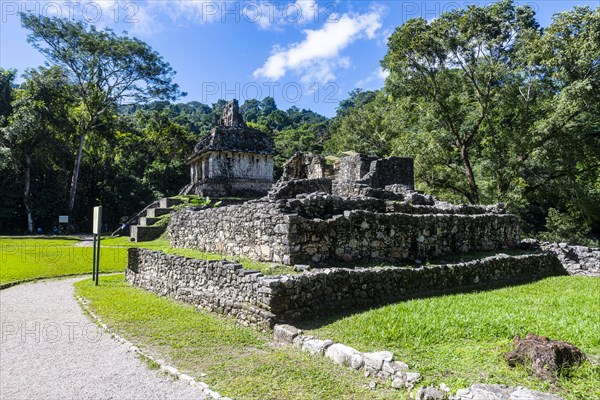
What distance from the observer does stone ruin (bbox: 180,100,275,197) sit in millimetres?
26406

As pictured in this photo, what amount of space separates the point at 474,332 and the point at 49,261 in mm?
16152

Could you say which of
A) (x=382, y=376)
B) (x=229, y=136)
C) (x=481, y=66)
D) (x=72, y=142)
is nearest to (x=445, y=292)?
(x=382, y=376)

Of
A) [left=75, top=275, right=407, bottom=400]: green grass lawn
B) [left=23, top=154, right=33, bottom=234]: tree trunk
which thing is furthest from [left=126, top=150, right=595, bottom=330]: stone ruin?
[left=23, top=154, right=33, bottom=234]: tree trunk

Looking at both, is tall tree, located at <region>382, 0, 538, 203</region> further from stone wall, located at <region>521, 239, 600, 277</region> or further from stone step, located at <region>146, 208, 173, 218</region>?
stone step, located at <region>146, 208, 173, 218</region>

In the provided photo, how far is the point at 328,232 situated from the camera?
830 cm

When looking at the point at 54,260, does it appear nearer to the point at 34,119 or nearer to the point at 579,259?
the point at 579,259

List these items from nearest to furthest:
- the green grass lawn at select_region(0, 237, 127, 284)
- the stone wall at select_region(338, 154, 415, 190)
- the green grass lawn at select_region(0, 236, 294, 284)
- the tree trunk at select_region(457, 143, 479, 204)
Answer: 1. the green grass lawn at select_region(0, 236, 294, 284)
2. the green grass lawn at select_region(0, 237, 127, 284)
3. the stone wall at select_region(338, 154, 415, 190)
4. the tree trunk at select_region(457, 143, 479, 204)

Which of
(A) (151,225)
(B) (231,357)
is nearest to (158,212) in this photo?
(A) (151,225)

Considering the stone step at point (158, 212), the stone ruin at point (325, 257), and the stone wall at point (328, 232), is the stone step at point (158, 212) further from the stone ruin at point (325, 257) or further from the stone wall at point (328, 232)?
the stone wall at point (328, 232)

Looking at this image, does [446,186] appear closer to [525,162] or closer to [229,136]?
[525,162]

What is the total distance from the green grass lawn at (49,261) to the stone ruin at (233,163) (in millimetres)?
9143

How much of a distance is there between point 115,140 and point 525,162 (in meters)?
37.4

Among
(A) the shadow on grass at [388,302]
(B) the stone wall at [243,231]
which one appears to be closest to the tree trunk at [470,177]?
(A) the shadow on grass at [388,302]

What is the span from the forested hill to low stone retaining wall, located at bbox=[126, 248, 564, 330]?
39.7ft
